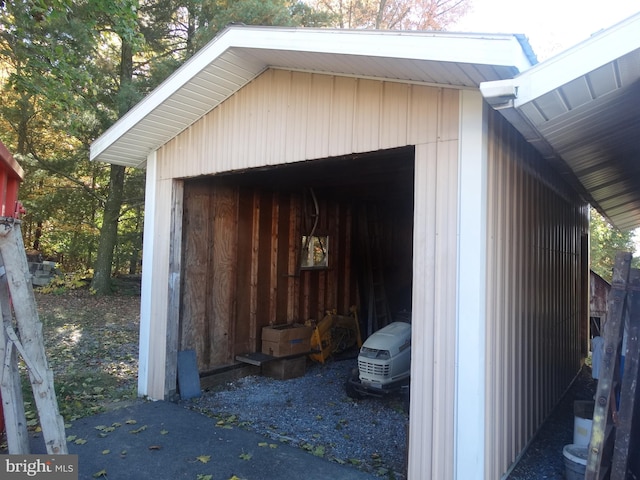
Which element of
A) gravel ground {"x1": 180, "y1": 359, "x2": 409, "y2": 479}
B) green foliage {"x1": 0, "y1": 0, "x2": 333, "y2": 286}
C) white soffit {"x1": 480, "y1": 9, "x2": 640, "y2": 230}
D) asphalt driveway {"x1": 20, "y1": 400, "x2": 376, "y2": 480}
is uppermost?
green foliage {"x1": 0, "y1": 0, "x2": 333, "y2": 286}

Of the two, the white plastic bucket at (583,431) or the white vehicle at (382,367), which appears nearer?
the white plastic bucket at (583,431)

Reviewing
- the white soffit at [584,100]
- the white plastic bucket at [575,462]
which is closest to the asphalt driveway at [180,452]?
the white plastic bucket at [575,462]

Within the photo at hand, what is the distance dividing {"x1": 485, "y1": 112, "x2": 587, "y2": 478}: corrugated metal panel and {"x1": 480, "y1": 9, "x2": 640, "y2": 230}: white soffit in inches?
11.1

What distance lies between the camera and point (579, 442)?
3711mm

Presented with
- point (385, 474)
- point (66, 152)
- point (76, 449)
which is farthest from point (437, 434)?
point (66, 152)

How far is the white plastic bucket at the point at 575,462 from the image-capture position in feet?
10.8

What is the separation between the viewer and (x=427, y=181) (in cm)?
320

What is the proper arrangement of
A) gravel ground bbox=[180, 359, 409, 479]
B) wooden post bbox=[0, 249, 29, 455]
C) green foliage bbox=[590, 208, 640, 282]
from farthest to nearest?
green foliage bbox=[590, 208, 640, 282] < gravel ground bbox=[180, 359, 409, 479] < wooden post bbox=[0, 249, 29, 455]

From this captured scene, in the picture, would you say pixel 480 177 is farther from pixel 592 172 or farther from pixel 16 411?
pixel 16 411

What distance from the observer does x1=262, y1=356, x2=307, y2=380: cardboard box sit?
627 cm

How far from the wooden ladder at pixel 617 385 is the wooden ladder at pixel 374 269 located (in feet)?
17.7

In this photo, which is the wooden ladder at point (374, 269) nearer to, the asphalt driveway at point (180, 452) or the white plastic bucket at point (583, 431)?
the asphalt driveway at point (180, 452)

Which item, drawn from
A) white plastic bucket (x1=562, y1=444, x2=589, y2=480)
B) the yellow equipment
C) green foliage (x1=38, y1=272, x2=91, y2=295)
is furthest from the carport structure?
green foliage (x1=38, y1=272, x2=91, y2=295)

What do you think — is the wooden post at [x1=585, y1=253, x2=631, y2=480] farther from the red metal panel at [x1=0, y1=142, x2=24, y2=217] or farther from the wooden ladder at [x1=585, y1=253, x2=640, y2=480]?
the red metal panel at [x1=0, y1=142, x2=24, y2=217]
